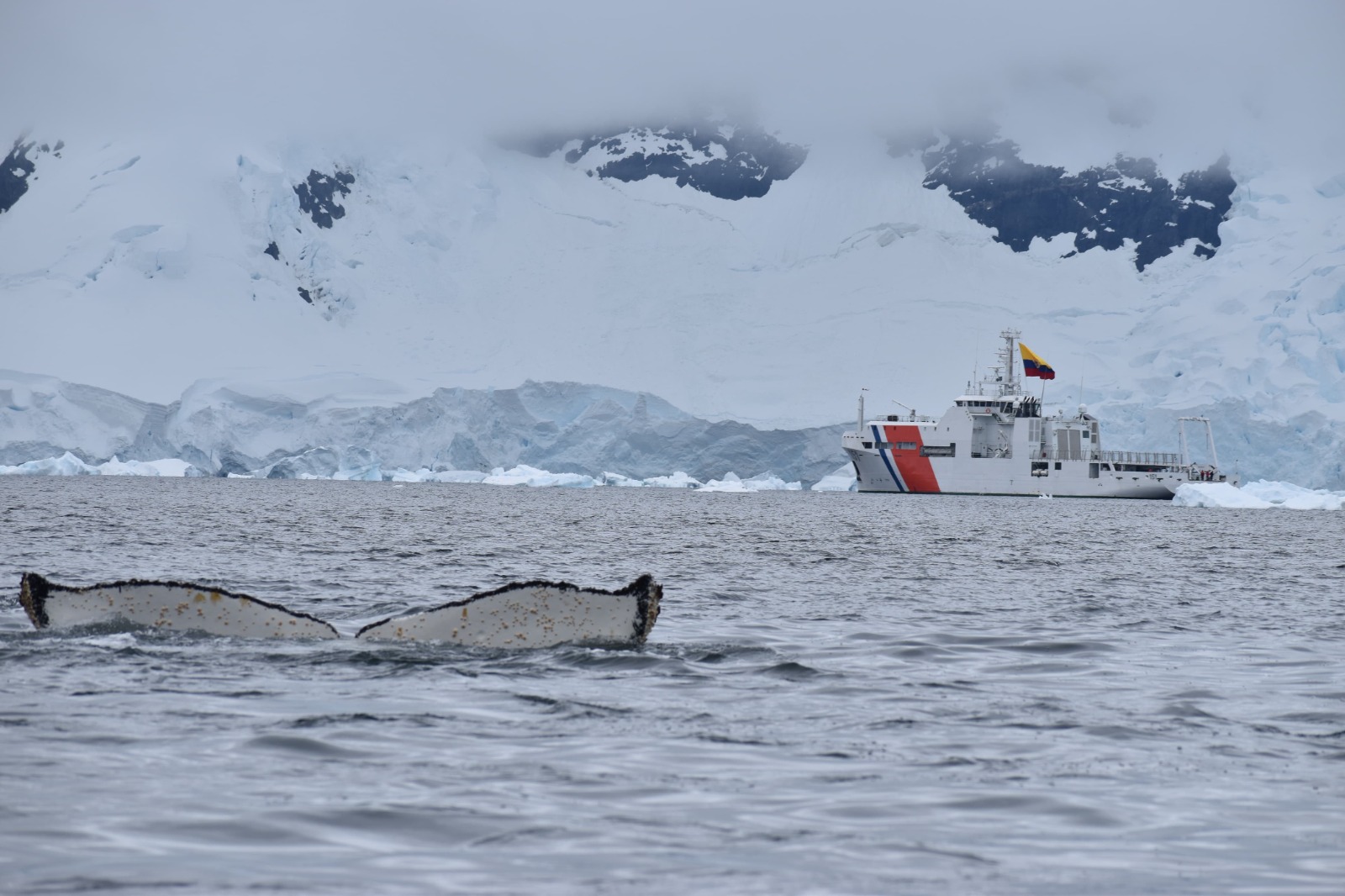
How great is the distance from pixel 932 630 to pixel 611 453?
92.1 m

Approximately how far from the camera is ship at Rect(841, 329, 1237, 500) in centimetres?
10456

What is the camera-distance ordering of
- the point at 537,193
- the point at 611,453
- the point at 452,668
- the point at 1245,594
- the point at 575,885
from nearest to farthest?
the point at 575,885 → the point at 452,668 → the point at 1245,594 → the point at 611,453 → the point at 537,193

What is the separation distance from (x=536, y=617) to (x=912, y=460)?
95871 mm

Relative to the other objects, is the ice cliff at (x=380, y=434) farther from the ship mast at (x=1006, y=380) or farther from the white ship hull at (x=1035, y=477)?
the ship mast at (x=1006, y=380)

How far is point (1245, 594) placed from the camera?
2178cm

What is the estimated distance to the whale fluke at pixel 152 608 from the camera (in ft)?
38.3

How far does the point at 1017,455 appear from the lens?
10512cm

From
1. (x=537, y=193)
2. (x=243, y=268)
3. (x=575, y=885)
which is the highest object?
(x=537, y=193)

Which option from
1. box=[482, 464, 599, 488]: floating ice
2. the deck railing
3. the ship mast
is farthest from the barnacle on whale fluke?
the ship mast

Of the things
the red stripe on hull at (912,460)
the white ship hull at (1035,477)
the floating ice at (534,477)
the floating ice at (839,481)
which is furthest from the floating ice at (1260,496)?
the floating ice at (534,477)

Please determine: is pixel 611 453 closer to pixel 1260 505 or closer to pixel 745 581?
pixel 1260 505

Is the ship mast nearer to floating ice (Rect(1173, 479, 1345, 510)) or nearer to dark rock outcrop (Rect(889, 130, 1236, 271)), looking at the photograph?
floating ice (Rect(1173, 479, 1345, 510))

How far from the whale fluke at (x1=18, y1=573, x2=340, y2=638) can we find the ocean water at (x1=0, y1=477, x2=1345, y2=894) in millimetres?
169

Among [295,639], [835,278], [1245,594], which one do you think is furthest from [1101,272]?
[295,639]
